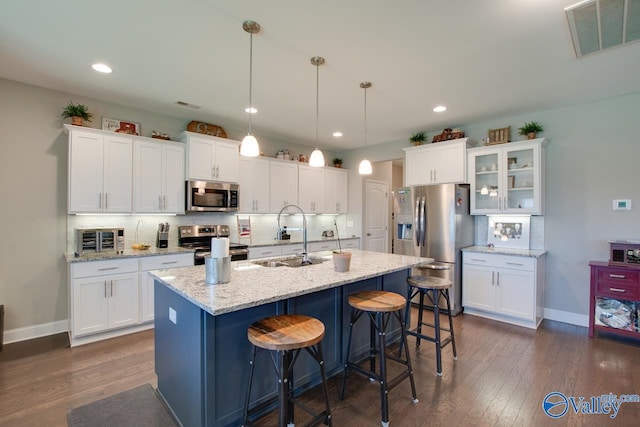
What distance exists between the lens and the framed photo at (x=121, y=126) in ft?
12.2

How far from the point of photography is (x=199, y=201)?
4.20 m

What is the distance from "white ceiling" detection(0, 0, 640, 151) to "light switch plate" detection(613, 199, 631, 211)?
1.25 meters

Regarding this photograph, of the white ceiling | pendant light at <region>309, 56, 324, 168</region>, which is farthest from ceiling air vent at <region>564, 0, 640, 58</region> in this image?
pendant light at <region>309, 56, 324, 168</region>

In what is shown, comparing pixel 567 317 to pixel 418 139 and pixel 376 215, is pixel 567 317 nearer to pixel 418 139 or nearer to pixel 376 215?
pixel 418 139

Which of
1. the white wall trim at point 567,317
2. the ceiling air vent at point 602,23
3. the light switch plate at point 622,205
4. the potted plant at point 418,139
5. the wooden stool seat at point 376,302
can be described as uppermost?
the ceiling air vent at point 602,23

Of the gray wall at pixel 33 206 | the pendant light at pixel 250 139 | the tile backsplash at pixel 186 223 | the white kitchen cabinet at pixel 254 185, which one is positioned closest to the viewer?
the pendant light at pixel 250 139

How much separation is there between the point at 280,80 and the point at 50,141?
2762 mm

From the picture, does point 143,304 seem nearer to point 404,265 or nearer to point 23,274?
point 23,274

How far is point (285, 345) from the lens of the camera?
1540mm

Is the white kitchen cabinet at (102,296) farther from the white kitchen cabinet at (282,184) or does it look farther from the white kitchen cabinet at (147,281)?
the white kitchen cabinet at (282,184)

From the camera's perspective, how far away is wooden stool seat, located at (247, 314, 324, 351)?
1560 millimetres

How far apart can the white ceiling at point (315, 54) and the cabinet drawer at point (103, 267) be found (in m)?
1.94

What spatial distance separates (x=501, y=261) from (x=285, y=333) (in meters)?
3.36

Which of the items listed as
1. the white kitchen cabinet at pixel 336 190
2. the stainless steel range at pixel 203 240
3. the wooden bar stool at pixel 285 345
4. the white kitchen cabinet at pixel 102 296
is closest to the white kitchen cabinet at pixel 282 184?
the white kitchen cabinet at pixel 336 190
